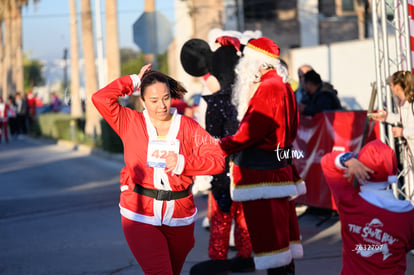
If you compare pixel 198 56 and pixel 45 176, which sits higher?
pixel 198 56

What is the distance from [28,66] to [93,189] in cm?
10674

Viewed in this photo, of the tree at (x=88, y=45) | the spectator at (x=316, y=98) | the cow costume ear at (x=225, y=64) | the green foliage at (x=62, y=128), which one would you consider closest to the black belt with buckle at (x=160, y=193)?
the cow costume ear at (x=225, y=64)

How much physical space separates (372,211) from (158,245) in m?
1.30

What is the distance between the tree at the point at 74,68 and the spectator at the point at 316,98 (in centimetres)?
2134

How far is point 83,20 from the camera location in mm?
26344

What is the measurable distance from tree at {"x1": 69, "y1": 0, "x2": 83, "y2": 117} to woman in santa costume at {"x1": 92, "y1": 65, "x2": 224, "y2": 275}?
2588cm

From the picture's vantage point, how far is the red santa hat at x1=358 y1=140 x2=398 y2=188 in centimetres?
407

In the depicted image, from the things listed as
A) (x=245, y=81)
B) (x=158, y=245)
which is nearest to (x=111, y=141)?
(x=245, y=81)

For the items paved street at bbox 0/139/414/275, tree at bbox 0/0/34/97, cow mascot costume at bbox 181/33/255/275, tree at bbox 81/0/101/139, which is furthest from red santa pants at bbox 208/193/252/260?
tree at bbox 0/0/34/97

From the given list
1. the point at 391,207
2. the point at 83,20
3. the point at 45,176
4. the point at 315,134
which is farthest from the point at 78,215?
the point at 83,20

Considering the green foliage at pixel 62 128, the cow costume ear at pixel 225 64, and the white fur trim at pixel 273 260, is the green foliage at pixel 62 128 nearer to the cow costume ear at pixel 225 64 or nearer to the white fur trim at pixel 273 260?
the cow costume ear at pixel 225 64

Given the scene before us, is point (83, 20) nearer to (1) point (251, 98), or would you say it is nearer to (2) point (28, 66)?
(1) point (251, 98)

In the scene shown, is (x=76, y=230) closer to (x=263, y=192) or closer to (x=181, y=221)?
(x=263, y=192)

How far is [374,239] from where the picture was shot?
417cm
